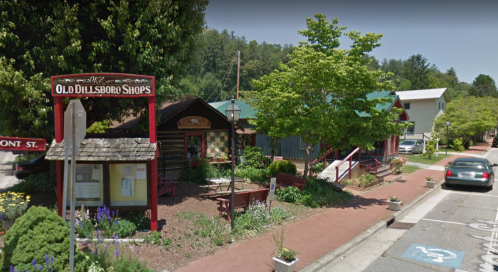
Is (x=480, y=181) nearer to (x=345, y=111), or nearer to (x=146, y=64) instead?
(x=345, y=111)

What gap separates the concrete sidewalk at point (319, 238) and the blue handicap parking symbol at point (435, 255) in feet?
4.00

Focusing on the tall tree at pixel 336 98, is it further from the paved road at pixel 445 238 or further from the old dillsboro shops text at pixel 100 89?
the old dillsboro shops text at pixel 100 89

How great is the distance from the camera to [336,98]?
39.8ft

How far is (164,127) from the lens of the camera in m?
14.6

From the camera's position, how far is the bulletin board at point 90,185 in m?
7.55

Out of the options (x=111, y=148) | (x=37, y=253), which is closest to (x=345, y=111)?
(x=111, y=148)

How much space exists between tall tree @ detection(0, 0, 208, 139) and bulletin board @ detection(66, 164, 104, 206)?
8.98ft

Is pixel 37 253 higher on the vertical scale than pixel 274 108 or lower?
lower

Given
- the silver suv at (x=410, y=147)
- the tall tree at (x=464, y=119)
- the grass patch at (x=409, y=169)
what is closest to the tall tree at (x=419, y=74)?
the tall tree at (x=464, y=119)

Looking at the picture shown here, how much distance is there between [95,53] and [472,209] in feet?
46.5

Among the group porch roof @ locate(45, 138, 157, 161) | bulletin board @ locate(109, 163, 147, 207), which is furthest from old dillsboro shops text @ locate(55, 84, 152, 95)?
bulletin board @ locate(109, 163, 147, 207)

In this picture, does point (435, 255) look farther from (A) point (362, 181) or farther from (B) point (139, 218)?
(A) point (362, 181)

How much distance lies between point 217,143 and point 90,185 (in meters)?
9.32

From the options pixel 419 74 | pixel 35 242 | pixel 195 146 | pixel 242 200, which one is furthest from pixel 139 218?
pixel 419 74
